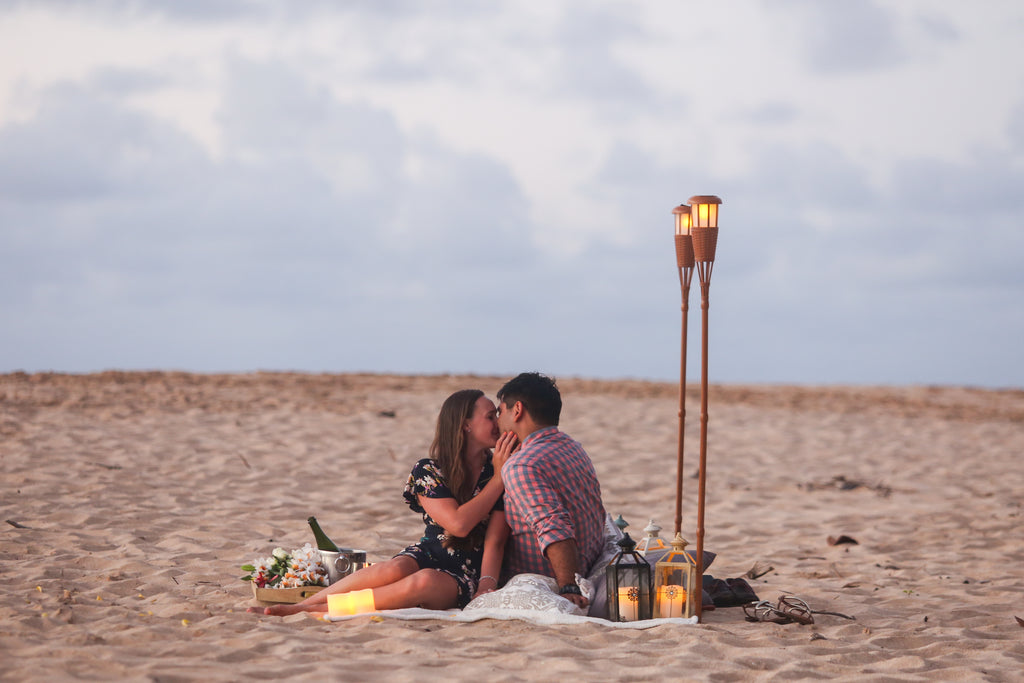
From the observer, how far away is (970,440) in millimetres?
14672

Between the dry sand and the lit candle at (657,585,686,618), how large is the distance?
0.74 feet

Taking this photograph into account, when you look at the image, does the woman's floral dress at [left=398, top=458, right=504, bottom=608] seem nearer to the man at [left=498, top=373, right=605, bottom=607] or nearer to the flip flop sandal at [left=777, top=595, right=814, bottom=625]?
the man at [left=498, top=373, right=605, bottom=607]

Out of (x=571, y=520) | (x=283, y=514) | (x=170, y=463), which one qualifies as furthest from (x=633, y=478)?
(x=571, y=520)

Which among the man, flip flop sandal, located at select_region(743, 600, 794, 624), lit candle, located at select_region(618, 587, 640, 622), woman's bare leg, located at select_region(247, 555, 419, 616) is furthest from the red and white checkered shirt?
flip flop sandal, located at select_region(743, 600, 794, 624)

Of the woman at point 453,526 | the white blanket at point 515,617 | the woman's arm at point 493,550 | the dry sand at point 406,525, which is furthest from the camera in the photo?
the woman's arm at point 493,550

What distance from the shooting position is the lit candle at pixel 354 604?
4.70 meters

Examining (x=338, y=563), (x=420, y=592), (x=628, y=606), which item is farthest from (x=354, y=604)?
(x=628, y=606)

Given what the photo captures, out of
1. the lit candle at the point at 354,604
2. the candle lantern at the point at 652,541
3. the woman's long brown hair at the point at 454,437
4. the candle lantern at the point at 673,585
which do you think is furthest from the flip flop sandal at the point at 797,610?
the lit candle at the point at 354,604

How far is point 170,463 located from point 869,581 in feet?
22.1

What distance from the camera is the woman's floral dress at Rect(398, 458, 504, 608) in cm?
482

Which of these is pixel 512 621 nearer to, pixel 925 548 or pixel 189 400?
pixel 925 548

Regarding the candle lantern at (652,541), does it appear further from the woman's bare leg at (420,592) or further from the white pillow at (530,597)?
the woman's bare leg at (420,592)

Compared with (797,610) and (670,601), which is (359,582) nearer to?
(670,601)

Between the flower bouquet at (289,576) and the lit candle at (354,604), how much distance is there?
307 mm
